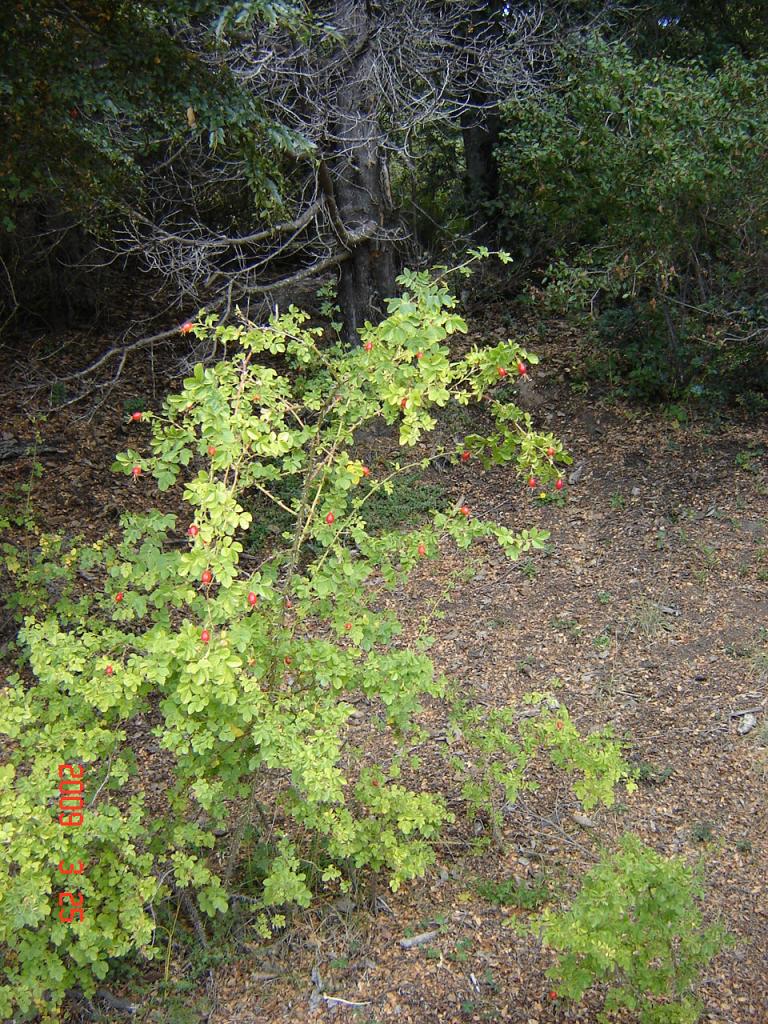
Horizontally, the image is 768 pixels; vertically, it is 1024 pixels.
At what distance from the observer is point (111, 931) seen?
293cm

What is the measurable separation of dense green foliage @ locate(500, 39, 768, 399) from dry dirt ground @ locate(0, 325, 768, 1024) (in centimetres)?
67

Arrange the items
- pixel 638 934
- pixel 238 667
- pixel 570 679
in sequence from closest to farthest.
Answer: pixel 238 667 → pixel 638 934 → pixel 570 679

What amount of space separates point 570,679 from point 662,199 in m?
3.66

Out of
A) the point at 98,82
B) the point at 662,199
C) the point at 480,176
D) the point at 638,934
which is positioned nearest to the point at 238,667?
the point at 638,934

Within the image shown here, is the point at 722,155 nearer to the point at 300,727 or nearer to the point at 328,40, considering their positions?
the point at 328,40

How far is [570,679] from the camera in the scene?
5.22 m

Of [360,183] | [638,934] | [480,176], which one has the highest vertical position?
[480,176]

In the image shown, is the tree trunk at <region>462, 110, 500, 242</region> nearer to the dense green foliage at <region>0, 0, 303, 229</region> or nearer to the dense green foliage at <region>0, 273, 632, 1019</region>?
the dense green foliage at <region>0, 0, 303, 229</region>

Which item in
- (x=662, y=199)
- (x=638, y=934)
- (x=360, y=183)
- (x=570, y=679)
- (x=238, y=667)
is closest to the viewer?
(x=238, y=667)

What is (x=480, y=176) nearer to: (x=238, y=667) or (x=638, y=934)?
(x=238, y=667)

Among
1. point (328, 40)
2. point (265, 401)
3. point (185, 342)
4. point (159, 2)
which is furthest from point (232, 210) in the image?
point (265, 401)

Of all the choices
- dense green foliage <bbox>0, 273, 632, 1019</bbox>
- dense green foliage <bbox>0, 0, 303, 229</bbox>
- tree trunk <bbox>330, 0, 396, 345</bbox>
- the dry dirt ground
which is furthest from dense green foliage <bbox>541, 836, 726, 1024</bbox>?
tree trunk <bbox>330, 0, 396, 345</bbox>

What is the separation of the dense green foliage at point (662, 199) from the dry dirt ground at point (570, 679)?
2.20ft

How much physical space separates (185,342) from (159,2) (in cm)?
463
